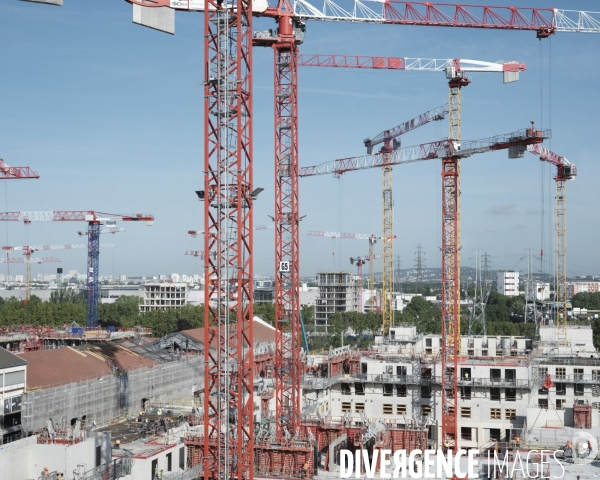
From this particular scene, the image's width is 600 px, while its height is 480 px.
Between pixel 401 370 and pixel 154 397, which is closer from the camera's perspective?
pixel 401 370

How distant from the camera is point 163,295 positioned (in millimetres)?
142875

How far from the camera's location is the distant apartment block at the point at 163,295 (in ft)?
467

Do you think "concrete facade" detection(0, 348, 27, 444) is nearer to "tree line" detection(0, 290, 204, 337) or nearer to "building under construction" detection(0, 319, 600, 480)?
"building under construction" detection(0, 319, 600, 480)

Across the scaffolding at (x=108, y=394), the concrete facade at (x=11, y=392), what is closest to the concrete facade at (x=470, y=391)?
the scaffolding at (x=108, y=394)

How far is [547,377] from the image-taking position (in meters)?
39.8

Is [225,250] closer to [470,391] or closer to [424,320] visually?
[470,391]

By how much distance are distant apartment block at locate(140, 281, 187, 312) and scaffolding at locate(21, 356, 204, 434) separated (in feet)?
301

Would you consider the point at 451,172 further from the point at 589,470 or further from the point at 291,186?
the point at 589,470

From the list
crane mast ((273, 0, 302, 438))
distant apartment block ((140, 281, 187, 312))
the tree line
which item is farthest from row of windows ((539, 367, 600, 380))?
distant apartment block ((140, 281, 187, 312))

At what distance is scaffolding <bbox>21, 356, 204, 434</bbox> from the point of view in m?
35.5

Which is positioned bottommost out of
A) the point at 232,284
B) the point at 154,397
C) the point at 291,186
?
the point at 154,397

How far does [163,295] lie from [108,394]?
102624 mm

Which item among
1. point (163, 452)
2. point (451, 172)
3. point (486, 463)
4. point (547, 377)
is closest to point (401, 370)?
point (547, 377)

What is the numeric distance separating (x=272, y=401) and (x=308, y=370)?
10.7m
